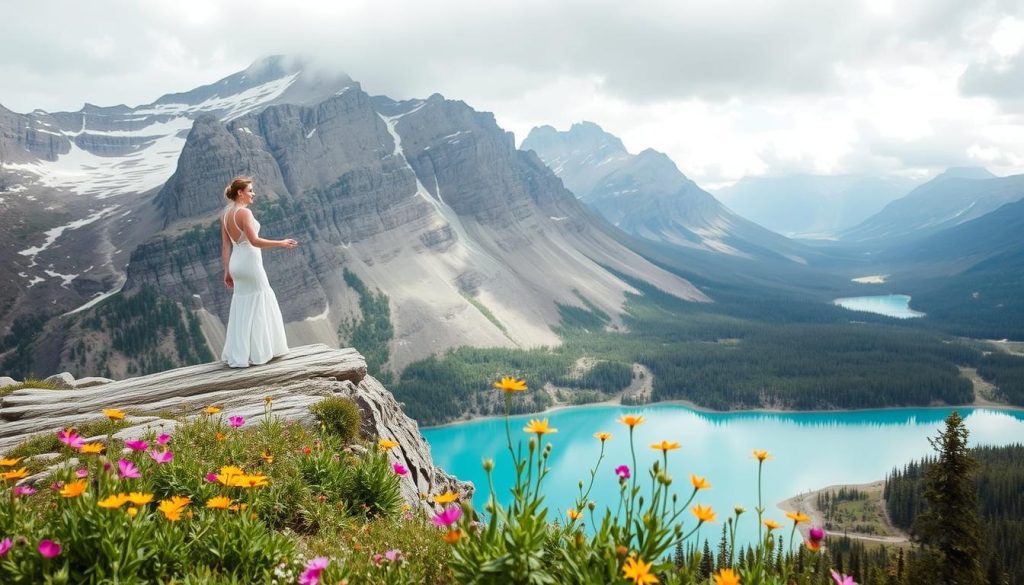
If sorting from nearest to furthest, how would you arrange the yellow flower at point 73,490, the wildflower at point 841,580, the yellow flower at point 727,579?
the yellow flower at point 727,579 < the wildflower at point 841,580 < the yellow flower at point 73,490

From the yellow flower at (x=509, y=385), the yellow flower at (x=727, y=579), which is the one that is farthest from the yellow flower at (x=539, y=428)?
the yellow flower at (x=727, y=579)

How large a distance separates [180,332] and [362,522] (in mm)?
165691

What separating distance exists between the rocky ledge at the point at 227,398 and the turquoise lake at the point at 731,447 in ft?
229

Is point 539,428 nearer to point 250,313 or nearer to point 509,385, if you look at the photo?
point 509,385

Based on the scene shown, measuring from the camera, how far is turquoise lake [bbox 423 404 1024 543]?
307 ft

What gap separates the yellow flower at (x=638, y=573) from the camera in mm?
4230

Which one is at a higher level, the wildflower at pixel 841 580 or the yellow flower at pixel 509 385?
the yellow flower at pixel 509 385

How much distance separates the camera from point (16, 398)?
1556cm

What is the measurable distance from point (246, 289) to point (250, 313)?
62cm

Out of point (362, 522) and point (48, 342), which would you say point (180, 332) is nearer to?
point (48, 342)

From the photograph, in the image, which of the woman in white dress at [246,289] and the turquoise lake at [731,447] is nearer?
the woman in white dress at [246,289]

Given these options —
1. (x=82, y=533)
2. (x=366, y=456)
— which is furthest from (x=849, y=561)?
(x=82, y=533)

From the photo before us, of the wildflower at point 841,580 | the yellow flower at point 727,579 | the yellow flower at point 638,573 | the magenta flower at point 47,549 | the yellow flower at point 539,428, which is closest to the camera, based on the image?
the yellow flower at point 638,573

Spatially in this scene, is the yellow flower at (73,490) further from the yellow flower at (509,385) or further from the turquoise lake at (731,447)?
the turquoise lake at (731,447)
